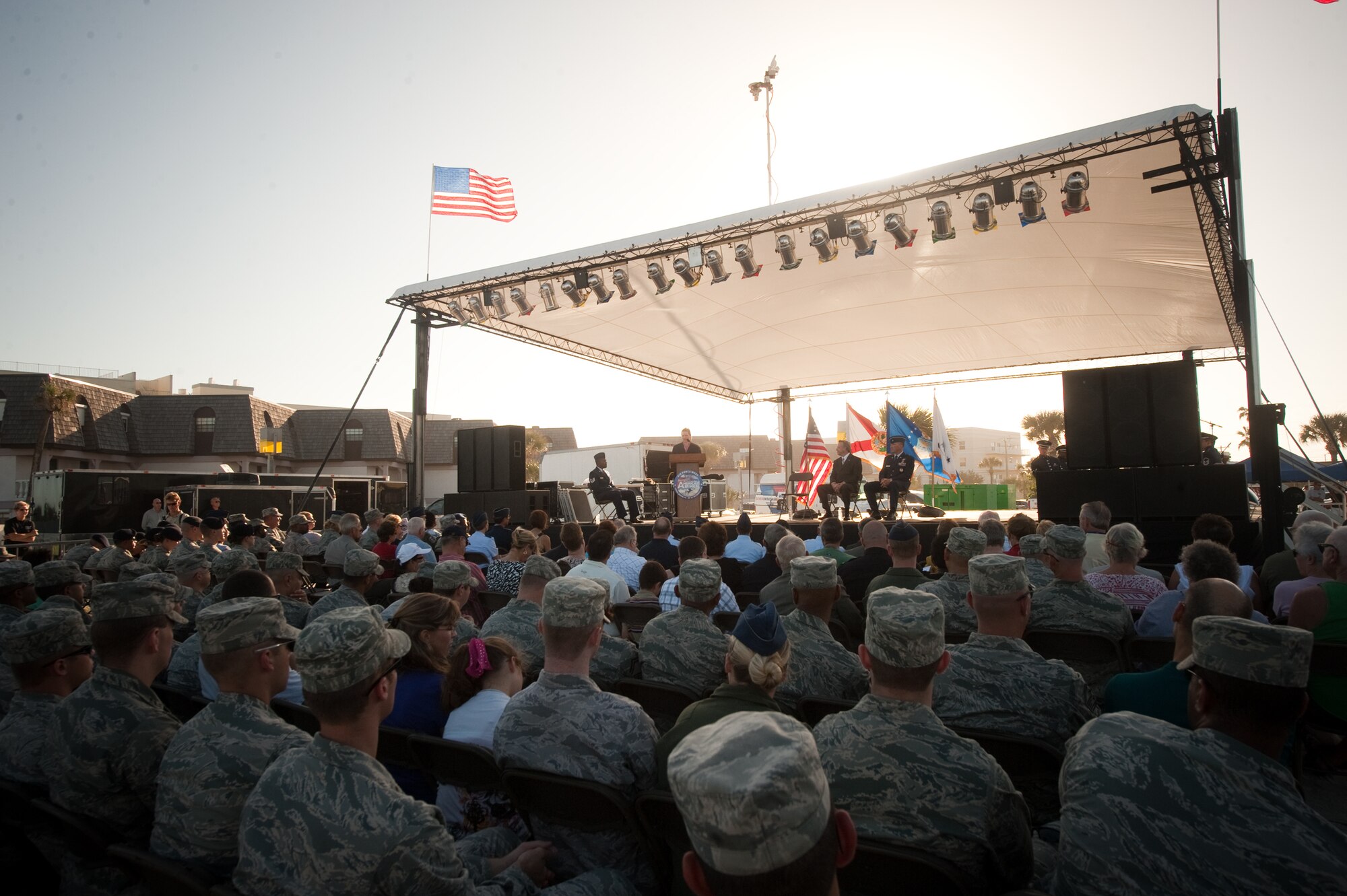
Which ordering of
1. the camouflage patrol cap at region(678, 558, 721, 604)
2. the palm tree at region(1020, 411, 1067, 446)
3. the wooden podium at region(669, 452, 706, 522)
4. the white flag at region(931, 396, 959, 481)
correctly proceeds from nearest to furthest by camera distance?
the camouflage patrol cap at region(678, 558, 721, 604), the wooden podium at region(669, 452, 706, 522), the white flag at region(931, 396, 959, 481), the palm tree at region(1020, 411, 1067, 446)

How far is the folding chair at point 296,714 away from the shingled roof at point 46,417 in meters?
32.6

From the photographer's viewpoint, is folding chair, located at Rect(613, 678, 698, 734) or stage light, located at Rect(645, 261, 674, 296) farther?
stage light, located at Rect(645, 261, 674, 296)

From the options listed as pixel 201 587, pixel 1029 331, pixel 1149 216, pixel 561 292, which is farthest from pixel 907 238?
pixel 201 587

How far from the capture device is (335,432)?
37.1 m

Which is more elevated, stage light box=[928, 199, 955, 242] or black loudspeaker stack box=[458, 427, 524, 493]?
stage light box=[928, 199, 955, 242]

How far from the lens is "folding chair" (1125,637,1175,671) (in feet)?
10.8

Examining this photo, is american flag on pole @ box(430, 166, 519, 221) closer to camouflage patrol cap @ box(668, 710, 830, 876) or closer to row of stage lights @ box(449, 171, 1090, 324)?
row of stage lights @ box(449, 171, 1090, 324)

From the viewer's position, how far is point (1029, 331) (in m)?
15.2

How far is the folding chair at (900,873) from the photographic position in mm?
1447

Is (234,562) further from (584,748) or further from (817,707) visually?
(817,707)

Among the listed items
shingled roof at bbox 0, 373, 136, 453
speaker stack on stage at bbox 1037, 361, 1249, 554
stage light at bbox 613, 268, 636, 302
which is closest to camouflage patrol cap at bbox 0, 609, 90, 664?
speaker stack on stage at bbox 1037, 361, 1249, 554

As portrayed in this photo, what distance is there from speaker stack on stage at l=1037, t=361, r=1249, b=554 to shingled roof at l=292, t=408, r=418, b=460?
110ft

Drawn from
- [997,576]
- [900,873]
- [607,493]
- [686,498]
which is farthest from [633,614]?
[686,498]

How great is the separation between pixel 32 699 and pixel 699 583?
2.54 metres
